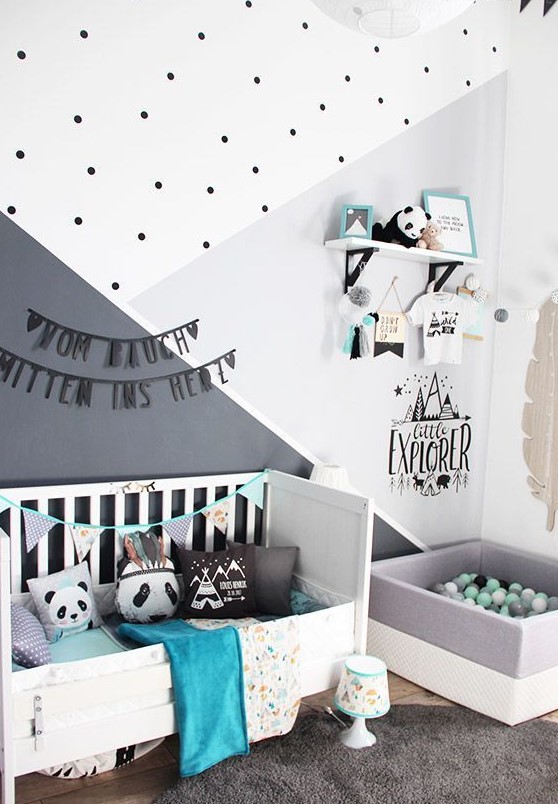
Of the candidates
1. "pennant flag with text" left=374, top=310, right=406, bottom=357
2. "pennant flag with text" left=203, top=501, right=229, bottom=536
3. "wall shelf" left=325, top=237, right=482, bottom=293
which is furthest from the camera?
"pennant flag with text" left=374, top=310, right=406, bottom=357

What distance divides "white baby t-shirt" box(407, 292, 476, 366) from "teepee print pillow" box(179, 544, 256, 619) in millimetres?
1188

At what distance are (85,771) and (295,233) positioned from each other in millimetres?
1847

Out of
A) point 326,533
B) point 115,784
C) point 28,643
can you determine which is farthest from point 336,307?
point 115,784

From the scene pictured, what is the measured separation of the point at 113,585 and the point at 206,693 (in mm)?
573

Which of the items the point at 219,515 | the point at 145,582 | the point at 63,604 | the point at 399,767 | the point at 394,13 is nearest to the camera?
the point at 394,13

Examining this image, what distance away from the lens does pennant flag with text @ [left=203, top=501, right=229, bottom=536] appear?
2.67m

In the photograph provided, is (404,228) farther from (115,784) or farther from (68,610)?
(115,784)

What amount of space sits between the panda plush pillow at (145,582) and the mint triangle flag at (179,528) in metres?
0.07

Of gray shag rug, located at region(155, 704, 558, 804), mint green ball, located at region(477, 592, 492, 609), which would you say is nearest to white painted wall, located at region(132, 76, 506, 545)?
mint green ball, located at region(477, 592, 492, 609)

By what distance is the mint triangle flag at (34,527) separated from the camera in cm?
226

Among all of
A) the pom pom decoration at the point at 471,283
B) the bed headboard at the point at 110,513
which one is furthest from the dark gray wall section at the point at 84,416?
the pom pom decoration at the point at 471,283

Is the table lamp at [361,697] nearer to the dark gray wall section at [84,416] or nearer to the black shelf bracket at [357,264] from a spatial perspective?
the dark gray wall section at [84,416]

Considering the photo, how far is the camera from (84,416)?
7.94 ft

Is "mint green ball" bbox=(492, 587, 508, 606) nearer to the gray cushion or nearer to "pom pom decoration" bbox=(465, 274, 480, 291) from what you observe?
"pom pom decoration" bbox=(465, 274, 480, 291)
